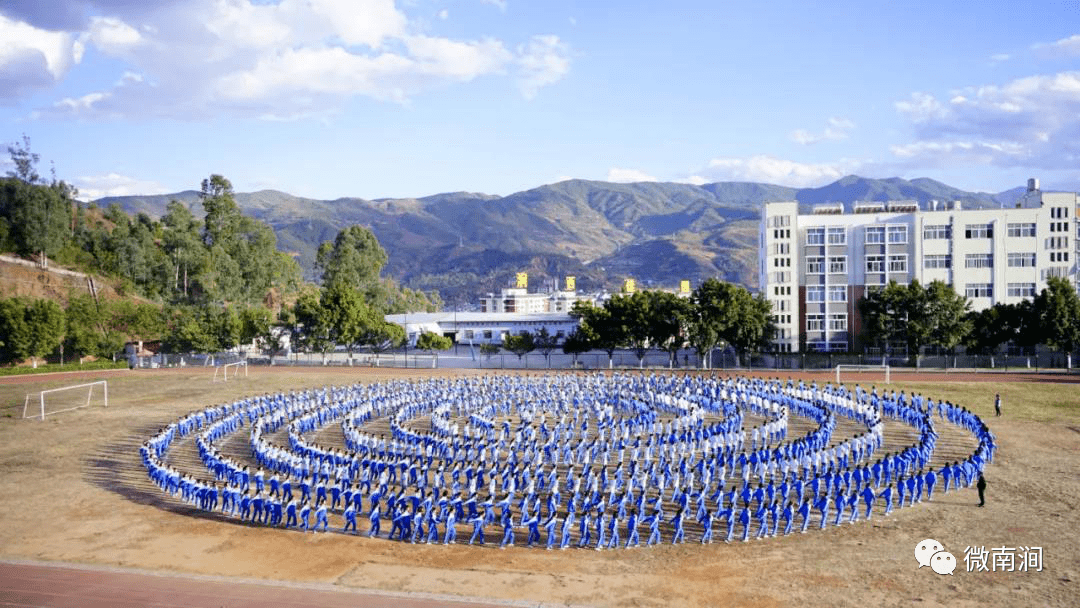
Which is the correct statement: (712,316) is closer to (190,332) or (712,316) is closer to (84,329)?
(190,332)

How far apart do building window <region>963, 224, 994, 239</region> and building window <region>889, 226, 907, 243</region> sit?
4776 millimetres

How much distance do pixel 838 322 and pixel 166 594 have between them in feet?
218

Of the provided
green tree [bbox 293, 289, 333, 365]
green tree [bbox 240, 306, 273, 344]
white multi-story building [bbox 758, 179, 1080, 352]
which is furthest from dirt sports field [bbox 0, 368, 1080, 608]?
white multi-story building [bbox 758, 179, 1080, 352]

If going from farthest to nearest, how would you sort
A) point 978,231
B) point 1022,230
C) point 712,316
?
point 978,231 < point 1022,230 < point 712,316

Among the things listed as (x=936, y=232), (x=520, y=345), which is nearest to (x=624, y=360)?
(x=520, y=345)

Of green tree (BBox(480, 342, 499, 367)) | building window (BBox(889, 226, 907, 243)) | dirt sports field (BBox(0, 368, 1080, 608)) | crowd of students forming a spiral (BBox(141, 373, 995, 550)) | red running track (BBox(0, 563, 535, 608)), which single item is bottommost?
red running track (BBox(0, 563, 535, 608))

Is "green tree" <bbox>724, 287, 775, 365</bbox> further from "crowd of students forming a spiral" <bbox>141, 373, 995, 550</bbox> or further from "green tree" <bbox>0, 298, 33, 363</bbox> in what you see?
"green tree" <bbox>0, 298, 33, 363</bbox>

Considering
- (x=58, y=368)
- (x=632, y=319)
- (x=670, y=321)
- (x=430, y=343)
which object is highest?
(x=632, y=319)

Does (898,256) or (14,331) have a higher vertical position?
(898,256)

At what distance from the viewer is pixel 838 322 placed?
240ft

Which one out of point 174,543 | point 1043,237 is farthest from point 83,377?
point 1043,237

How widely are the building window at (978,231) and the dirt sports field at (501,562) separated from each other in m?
48.9

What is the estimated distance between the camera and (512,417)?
3925 cm

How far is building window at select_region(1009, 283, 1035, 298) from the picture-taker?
69625 mm
